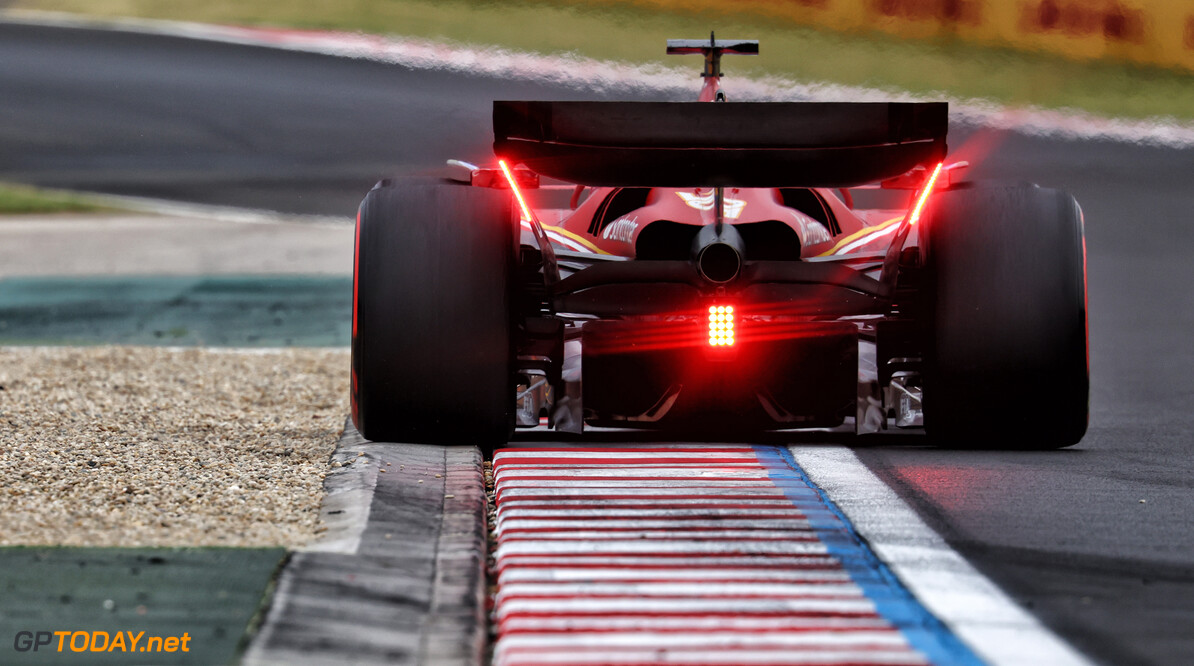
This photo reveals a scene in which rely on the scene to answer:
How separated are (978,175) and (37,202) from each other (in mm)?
Answer: 9265

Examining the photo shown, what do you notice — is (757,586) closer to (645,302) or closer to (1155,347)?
(645,302)

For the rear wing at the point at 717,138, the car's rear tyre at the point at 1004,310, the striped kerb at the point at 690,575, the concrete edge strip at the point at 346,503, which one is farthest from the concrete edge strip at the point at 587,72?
the concrete edge strip at the point at 346,503

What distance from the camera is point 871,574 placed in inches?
154

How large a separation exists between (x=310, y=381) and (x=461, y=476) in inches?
122

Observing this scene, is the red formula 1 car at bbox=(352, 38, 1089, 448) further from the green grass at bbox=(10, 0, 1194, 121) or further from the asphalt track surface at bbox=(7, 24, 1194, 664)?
the green grass at bbox=(10, 0, 1194, 121)

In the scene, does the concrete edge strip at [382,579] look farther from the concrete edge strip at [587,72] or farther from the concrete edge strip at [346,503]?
the concrete edge strip at [587,72]

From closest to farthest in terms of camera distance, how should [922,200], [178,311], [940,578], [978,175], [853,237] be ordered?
[940,578]
[922,200]
[853,237]
[178,311]
[978,175]

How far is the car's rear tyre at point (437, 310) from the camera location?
5.55m

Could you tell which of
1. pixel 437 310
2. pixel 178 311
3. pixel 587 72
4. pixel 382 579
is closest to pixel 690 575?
pixel 382 579

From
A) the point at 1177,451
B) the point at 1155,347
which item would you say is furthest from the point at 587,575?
the point at 1155,347

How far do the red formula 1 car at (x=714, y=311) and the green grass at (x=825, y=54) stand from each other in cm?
557

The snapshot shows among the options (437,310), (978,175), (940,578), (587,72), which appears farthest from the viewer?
(978,175)

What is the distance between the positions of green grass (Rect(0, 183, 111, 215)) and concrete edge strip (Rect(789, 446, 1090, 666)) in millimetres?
12196

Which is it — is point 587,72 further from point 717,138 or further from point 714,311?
point 717,138
